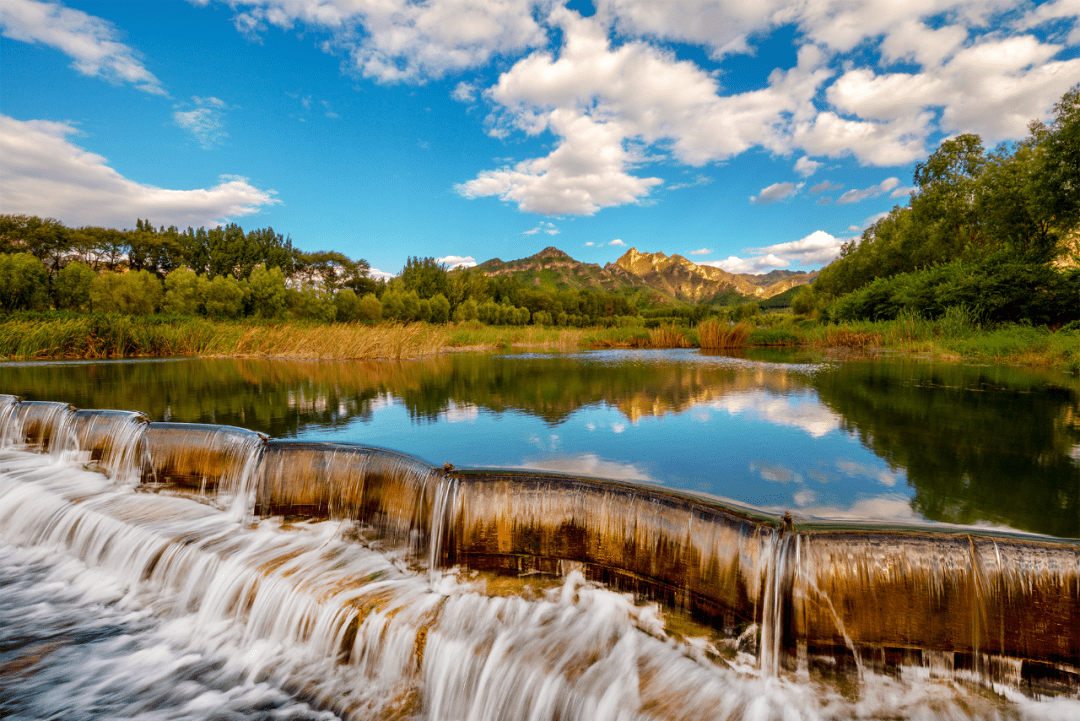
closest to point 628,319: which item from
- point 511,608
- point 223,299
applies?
point 223,299

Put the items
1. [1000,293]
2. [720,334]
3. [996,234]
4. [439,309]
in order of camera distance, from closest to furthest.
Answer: [1000,293] → [996,234] → [720,334] → [439,309]

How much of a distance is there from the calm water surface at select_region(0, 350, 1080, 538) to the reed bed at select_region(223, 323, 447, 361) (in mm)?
5692

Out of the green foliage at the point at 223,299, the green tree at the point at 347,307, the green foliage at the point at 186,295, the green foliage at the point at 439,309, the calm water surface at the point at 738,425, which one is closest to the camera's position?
the calm water surface at the point at 738,425

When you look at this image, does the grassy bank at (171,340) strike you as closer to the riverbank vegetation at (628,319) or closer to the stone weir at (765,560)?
the riverbank vegetation at (628,319)

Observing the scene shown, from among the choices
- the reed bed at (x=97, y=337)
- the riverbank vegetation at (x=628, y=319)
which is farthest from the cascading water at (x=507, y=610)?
the reed bed at (x=97, y=337)

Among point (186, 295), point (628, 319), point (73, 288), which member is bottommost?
point (628, 319)

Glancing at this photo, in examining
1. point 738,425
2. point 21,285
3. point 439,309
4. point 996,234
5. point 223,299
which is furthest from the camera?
point 439,309

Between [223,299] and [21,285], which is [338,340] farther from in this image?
[21,285]

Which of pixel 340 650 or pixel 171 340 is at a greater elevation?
pixel 171 340

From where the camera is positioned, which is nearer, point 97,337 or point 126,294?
point 97,337

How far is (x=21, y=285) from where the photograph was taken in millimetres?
28031

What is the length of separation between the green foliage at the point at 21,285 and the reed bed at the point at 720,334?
1526 inches

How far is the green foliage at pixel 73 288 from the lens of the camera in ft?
115

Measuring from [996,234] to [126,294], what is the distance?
177ft
